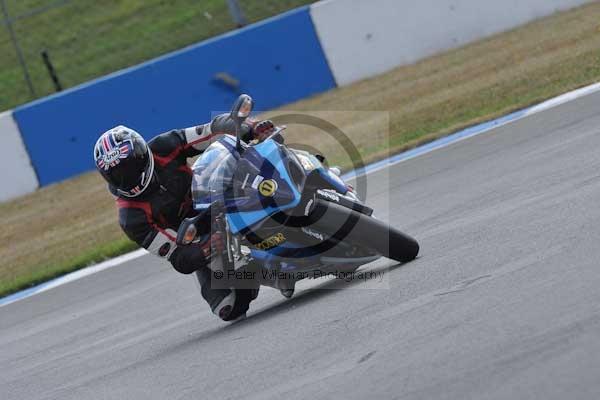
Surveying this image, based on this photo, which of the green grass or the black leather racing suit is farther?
the green grass

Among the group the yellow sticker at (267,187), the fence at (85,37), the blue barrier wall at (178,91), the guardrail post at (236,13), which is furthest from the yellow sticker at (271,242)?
the fence at (85,37)

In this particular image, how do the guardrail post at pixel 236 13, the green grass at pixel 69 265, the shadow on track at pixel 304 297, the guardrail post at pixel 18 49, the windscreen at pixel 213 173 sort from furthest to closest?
the guardrail post at pixel 236 13, the guardrail post at pixel 18 49, the green grass at pixel 69 265, the shadow on track at pixel 304 297, the windscreen at pixel 213 173

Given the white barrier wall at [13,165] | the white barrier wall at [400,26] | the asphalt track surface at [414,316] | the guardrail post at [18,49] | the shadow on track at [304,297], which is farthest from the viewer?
the guardrail post at [18,49]

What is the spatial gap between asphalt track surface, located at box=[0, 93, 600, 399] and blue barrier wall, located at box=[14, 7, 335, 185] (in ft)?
18.4

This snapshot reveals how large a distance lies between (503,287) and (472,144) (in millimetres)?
5821

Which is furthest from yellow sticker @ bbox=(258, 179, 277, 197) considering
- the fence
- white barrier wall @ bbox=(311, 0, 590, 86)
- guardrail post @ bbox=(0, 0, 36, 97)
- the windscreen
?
the fence

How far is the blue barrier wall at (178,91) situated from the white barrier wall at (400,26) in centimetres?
28

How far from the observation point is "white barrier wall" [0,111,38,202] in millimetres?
16172

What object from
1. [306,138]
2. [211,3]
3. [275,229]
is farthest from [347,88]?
[275,229]

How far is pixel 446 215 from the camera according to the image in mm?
8445

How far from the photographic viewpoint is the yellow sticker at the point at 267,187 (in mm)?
6738

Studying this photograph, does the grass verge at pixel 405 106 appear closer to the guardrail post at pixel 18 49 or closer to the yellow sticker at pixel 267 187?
the guardrail post at pixel 18 49

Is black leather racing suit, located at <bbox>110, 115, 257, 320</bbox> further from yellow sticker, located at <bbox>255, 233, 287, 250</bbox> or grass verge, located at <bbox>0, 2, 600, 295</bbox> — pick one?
grass verge, located at <bbox>0, 2, 600, 295</bbox>

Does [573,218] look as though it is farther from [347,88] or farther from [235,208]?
[347,88]
